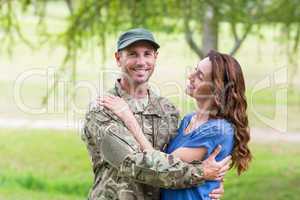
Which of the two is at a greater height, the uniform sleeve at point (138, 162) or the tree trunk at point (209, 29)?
the tree trunk at point (209, 29)

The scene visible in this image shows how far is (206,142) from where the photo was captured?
10.7ft

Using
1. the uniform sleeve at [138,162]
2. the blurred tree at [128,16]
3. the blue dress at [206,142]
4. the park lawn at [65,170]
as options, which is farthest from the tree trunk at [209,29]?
the uniform sleeve at [138,162]

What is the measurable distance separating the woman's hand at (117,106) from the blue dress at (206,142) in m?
0.28

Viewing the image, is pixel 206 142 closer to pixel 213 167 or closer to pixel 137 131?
pixel 213 167

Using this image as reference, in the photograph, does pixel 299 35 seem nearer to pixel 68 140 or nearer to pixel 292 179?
pixel 292 179

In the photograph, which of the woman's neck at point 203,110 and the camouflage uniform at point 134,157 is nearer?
the camouflage uniform at point 134,157

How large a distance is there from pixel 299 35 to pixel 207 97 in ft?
15.8

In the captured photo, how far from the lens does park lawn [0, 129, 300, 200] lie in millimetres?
8523

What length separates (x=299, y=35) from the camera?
7.92m

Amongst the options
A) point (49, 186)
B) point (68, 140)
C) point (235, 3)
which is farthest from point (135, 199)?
point (68, 140)

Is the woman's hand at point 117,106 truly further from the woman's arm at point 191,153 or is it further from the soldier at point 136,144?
the woman's arm at point 191,153

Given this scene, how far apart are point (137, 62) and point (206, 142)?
490 mm

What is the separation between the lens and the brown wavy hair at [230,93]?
3293 mm

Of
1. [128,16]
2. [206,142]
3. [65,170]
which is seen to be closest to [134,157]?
[206,142]
